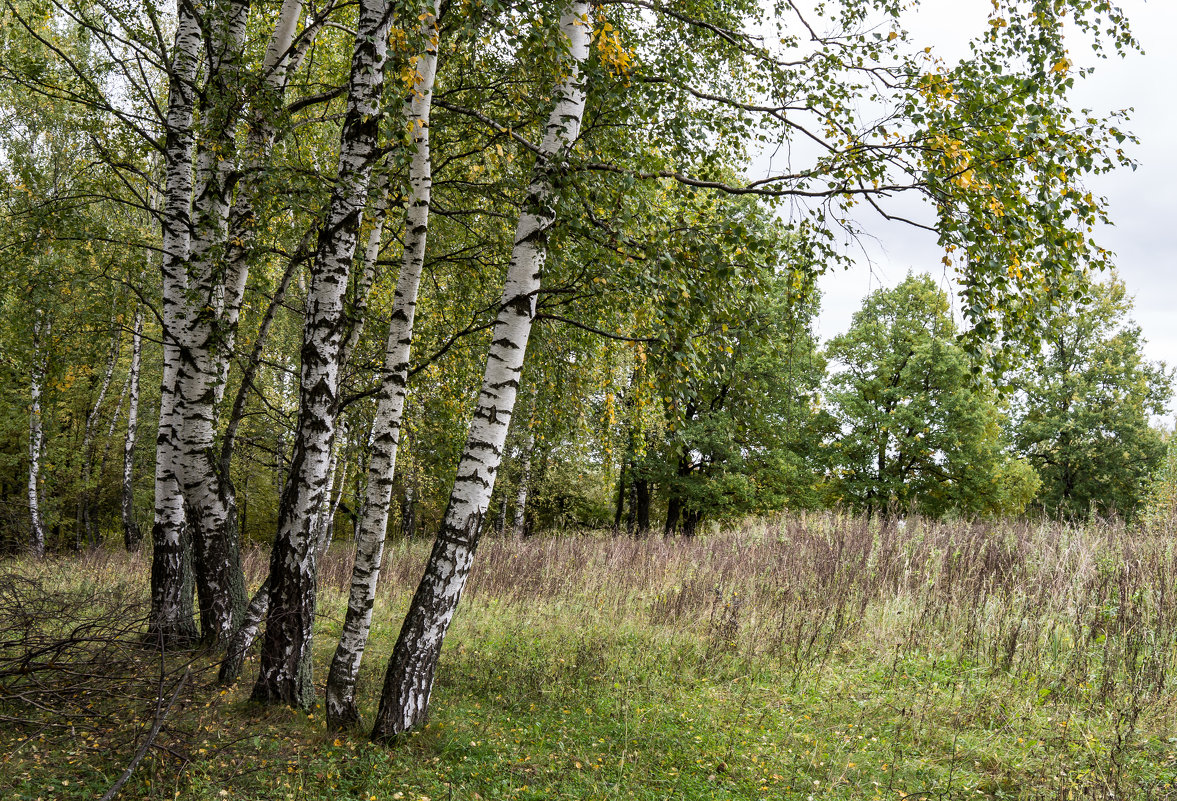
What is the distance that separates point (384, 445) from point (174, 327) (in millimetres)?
2334

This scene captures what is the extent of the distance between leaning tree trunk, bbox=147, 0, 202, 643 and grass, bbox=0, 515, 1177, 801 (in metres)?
0.48

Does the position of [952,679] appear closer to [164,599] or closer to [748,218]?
[748,218]

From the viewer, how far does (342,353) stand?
16.8 ft

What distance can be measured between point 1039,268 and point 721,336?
2096 mm

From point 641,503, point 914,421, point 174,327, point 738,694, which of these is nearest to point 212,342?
point 174,327

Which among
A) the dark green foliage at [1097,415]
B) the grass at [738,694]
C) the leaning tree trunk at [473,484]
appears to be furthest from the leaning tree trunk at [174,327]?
the dark green foliage at [1097,415]

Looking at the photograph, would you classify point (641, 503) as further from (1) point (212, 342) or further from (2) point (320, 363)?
(2) point (320, 363)

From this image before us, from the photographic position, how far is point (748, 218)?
416 centimetres

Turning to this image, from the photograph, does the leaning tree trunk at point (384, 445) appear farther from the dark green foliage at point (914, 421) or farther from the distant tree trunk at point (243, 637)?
the dark green foliage at point (914, 421)

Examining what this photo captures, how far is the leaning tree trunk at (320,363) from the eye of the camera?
4.18m

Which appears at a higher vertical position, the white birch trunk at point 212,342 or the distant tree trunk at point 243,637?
the white birch trunk at point 212,342

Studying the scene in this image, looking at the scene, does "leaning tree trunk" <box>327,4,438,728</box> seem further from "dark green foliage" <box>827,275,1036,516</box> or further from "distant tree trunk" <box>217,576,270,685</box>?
"dark green foliage" <box>827,275,1036,516</box>

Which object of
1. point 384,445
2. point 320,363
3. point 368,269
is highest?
point 368,269

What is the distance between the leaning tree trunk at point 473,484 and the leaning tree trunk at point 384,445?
0.35m
